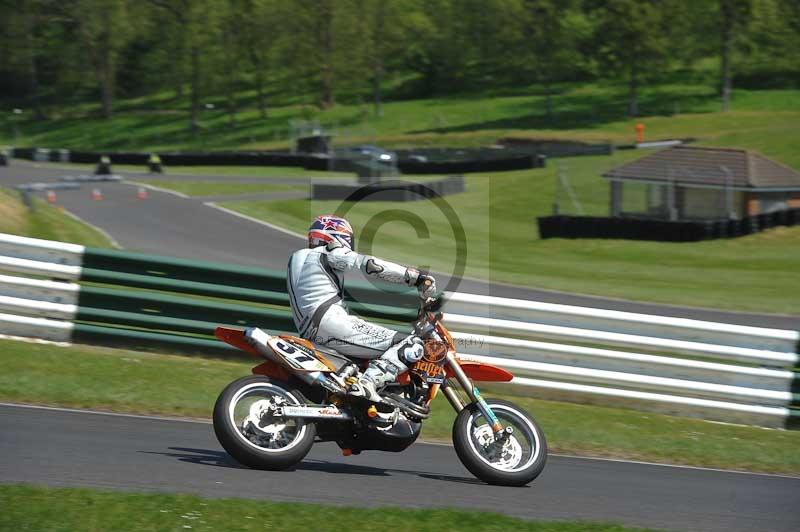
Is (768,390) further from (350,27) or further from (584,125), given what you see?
(350,27)

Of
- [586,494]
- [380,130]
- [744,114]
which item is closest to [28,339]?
[586,494]

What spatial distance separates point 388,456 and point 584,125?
60248mm

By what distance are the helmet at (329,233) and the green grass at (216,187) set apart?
31767 millimetres

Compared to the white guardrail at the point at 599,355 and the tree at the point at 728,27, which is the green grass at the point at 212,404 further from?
the tree at the point at 728,27

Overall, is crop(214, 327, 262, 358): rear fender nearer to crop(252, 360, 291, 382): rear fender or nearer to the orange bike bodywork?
the orange bike bodywork

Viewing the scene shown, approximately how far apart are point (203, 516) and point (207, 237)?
21.8 meters

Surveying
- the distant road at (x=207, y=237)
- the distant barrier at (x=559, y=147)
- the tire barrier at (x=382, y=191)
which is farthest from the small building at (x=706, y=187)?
the distant barrier at (x=559, y=147)

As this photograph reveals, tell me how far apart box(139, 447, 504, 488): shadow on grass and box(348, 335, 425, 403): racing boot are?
0.69 m

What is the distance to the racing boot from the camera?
729cm

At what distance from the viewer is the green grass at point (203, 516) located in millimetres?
5488

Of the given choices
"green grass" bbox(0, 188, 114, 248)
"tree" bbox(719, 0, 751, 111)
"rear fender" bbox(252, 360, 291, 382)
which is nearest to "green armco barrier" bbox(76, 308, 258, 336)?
"rear fender" bbox(252, 360, 291, 382)

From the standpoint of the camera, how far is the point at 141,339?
1120 cm

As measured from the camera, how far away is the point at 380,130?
71.8 m

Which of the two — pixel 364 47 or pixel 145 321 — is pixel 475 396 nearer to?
pixel 145 321
